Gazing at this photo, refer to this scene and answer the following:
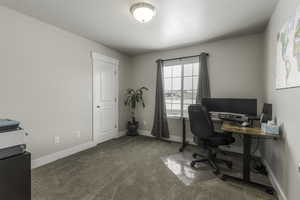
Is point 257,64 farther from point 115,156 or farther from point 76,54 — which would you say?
point 76,54

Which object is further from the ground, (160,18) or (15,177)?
(160,18)

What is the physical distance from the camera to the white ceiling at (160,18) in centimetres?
190

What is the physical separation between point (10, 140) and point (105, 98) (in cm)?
252

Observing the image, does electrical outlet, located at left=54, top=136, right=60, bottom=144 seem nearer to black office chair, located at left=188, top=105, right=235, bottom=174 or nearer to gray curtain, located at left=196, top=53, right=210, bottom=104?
black office chair, located at left=188, top=105, right=235, bottom=174

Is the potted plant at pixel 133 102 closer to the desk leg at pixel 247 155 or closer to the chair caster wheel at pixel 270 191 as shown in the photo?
the desk leg at pixel 247 155

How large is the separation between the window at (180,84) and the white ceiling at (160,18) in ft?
2.11

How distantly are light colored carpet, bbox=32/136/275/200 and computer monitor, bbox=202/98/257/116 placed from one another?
1304 mm

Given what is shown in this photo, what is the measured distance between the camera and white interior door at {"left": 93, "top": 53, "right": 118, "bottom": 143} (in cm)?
333

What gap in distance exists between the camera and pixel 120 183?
1.91 m

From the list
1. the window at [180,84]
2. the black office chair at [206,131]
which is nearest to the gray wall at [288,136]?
the black office chair at [206,131]

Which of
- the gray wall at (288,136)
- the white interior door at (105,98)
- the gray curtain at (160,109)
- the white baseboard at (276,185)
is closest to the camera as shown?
the gray wall at (288,136)

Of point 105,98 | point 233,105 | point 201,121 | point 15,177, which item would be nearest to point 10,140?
point 15,177

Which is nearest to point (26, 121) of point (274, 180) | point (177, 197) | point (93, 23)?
point (93, 23)

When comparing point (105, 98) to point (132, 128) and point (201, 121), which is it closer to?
point (132, 128)
